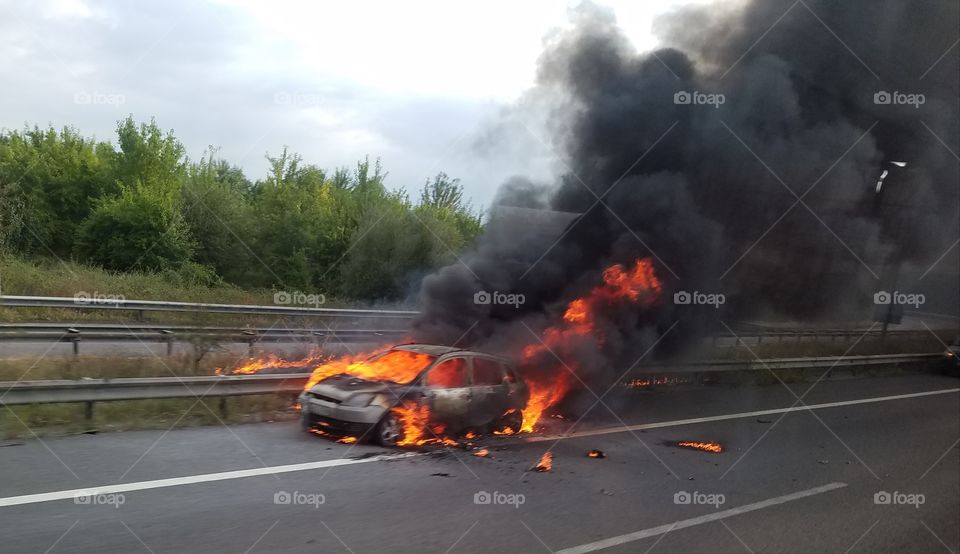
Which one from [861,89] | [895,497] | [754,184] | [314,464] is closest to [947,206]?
[861,89]

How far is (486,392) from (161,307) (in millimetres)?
10699

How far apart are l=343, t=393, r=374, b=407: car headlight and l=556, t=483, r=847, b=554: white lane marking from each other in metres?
3.38

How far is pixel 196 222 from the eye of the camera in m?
26.4

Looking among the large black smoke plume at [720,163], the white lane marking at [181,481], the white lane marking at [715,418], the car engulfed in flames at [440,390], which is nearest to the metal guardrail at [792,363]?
the large black smoke plume at [720,163]

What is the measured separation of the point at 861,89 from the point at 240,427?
56.5ft

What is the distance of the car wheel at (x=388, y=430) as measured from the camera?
8.12m

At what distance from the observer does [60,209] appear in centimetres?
2677

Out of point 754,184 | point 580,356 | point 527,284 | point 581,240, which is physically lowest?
→ point 580,356

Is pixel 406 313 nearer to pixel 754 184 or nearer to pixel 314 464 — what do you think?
pixel 754 184

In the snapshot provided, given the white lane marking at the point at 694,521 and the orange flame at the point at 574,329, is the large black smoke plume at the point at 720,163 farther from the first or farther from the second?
the white lane marking at the point at 694,521

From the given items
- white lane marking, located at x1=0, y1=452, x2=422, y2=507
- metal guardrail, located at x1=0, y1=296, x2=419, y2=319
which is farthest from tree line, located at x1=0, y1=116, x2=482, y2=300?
white lane marking, located at x1=0, y1=452, x2=422, y2=507

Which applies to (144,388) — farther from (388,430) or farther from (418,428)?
(418,428)

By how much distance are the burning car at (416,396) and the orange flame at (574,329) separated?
883 millimetres

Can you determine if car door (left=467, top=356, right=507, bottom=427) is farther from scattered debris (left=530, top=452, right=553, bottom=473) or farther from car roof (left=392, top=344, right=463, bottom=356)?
scattered debris (left=530, top=452, right=553, bottom=473)
